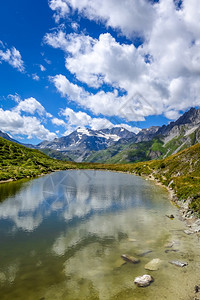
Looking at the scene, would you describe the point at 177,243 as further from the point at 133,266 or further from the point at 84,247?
the point at 84,247

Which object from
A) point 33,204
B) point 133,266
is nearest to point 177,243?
point 133,266

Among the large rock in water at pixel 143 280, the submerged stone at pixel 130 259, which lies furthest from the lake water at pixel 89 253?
the submerged stone at pixel 130 259

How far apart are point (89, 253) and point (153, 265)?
7.68 meters

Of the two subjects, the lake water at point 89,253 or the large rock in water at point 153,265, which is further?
the large rock in water at point 153,265

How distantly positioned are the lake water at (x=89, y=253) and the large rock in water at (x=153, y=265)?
440mm

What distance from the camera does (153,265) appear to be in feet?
67.7

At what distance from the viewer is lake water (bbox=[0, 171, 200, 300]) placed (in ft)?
54.6

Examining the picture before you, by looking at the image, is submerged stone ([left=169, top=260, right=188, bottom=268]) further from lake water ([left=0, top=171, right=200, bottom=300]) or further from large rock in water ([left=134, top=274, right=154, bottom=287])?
large rock in water ([left=134, top=274, right=154, bottom=287])

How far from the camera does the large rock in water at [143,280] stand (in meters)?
17.3

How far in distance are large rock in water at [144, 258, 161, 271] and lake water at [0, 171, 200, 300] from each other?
0.44 meters

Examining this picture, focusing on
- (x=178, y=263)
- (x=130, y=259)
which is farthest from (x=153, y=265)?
(x=178, y=263)

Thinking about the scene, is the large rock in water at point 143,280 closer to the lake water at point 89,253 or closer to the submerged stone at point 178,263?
the lake water at point 89,253

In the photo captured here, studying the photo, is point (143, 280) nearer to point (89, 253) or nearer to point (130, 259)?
point (130, 259)

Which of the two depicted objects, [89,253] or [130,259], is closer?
[130,259]
